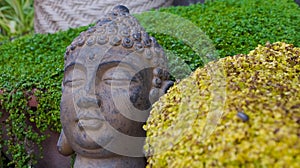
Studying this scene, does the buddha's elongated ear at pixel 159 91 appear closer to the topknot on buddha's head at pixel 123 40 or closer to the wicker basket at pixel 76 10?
the topknot on buddha's head at pixel 123 40

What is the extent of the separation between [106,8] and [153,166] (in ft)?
7.91

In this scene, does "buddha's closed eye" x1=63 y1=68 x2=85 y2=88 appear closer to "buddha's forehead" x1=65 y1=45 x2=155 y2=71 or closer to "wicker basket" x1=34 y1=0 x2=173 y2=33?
"buddha's forehead" x1=65 y1=45 x2=155 y2=71

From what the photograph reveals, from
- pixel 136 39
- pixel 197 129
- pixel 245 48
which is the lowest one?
pixel 245 48

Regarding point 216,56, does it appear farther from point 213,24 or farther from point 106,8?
point 106,8

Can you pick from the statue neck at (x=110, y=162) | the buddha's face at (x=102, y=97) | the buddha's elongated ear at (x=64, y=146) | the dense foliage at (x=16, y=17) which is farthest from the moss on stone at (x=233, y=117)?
the dense foliage at (x=16, y=17)

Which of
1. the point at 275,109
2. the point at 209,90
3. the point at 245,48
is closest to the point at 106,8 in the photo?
the point at 245,48

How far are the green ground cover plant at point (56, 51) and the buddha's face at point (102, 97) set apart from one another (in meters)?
0.56

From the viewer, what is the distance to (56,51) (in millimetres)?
3002

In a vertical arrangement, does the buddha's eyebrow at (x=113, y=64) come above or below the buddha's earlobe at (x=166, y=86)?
above

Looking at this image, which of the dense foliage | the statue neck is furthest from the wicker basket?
the statue neck

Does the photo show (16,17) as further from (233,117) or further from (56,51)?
(233,117)

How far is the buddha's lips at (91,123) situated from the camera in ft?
5.74

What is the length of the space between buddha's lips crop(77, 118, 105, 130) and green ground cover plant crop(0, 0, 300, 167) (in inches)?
23.7

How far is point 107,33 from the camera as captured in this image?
1.83m
